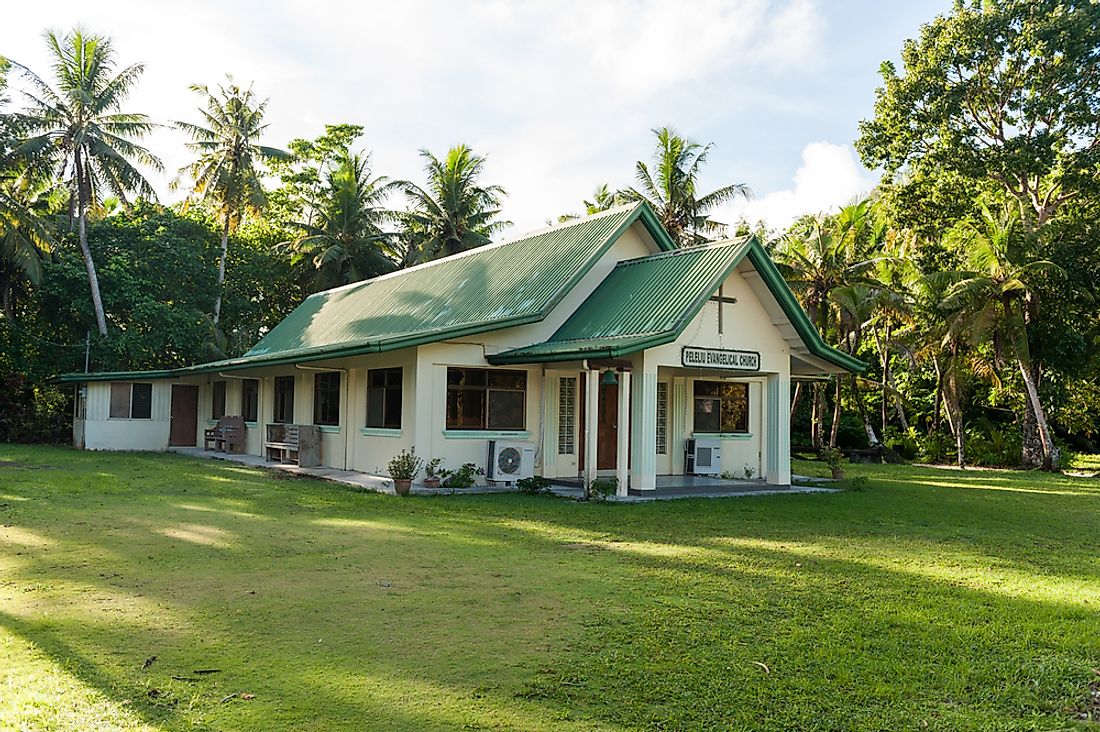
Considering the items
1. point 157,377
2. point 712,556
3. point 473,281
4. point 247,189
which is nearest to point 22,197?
point 247,189

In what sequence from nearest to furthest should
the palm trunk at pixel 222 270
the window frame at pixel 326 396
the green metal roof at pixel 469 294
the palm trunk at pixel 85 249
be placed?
1. the green metal roof at pixel 469 294
2. the window frame at pixel 326 396
3. the palm trunk at pixel 85 249
4. the palm trunk at pixel 222 270

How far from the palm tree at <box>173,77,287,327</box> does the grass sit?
2271cm

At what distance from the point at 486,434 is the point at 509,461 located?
66cm

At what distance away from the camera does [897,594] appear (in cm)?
712

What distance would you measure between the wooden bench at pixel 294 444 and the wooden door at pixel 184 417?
18.0 ft

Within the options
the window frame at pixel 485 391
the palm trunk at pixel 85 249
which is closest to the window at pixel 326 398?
the window frame at pixel 485 391

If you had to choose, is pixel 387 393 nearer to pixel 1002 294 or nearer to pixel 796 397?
pixel 796 397

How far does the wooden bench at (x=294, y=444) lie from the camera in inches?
711

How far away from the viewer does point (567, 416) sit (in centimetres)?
1652

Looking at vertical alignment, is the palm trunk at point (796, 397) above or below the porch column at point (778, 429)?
above

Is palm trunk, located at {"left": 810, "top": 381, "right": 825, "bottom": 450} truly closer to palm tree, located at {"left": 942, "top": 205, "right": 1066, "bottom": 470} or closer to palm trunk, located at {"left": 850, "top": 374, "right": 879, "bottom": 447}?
palm trunk, located at {"left": 850, "top": 374, "right": 879, "bottom": 447}

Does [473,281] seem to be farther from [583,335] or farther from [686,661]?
[686,661]

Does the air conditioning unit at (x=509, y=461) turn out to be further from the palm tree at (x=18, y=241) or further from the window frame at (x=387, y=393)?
the palm tree at (x=18, y=241)

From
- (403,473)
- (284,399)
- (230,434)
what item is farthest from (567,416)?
(230,434)
